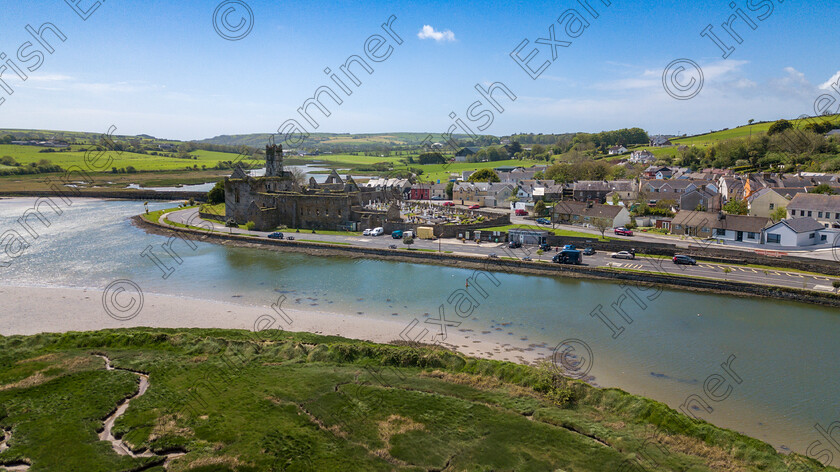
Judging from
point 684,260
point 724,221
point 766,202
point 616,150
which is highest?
point 616,150

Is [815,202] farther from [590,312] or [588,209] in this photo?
[590,312]

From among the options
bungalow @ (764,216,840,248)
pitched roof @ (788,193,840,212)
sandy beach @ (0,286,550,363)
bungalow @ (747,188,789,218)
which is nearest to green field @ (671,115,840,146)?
bungalow @ (747,188,789,218)

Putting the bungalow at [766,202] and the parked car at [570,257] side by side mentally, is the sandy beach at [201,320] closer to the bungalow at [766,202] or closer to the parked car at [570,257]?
the parked car at [570,257]

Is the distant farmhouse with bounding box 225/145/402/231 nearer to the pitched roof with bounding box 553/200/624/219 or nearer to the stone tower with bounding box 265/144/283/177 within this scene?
the stone tower with bounding box 265/144/283/177

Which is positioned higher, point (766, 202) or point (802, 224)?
point (766, 202)

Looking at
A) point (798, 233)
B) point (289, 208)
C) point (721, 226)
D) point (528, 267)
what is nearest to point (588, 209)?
point (721, 226)

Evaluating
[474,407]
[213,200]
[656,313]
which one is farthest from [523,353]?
[213,200]
